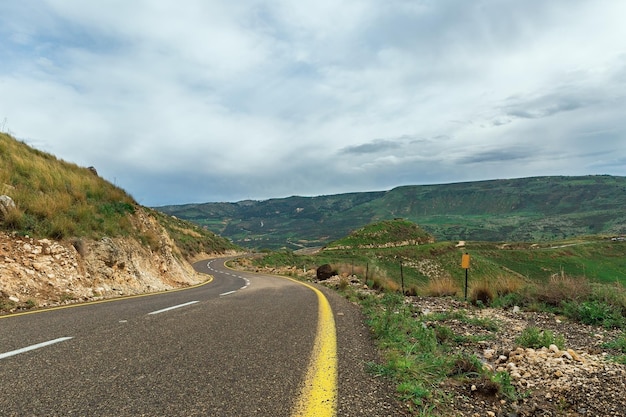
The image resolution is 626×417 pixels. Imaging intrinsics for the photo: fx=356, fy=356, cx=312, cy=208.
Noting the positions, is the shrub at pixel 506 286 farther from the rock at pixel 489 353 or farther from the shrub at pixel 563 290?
the rock at pixel 489 353

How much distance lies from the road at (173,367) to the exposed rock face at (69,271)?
142 inches

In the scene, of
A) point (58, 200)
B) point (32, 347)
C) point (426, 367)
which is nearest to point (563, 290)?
point (426, 367)

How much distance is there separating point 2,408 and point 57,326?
3.60 m

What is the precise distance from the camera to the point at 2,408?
266 cm

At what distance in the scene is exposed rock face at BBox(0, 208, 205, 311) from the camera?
30.5 ft

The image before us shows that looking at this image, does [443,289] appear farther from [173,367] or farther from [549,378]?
[173,367]

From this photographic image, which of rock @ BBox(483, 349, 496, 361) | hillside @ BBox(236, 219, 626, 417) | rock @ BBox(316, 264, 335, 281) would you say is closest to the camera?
hillside @ BBox(236, 219, 626, 417)

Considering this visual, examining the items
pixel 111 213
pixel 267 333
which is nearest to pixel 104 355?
pixel 267 333

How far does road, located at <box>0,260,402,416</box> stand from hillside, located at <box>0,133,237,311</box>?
4436 mm

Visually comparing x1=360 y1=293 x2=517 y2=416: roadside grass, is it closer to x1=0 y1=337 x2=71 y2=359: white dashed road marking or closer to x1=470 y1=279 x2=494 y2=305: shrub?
x1=0 y1=337 x2=71 y2=359: white dashed road marking

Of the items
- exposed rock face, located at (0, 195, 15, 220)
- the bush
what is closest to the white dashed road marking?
exposed rock face, located at (0, 195, 15, 220)

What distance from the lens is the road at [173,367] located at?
277 cm

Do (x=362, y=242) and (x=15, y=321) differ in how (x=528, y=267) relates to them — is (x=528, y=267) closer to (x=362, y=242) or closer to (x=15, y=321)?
(x=362, y=242)

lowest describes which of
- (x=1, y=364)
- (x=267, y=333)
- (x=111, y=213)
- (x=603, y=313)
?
(x=603, y=313)
